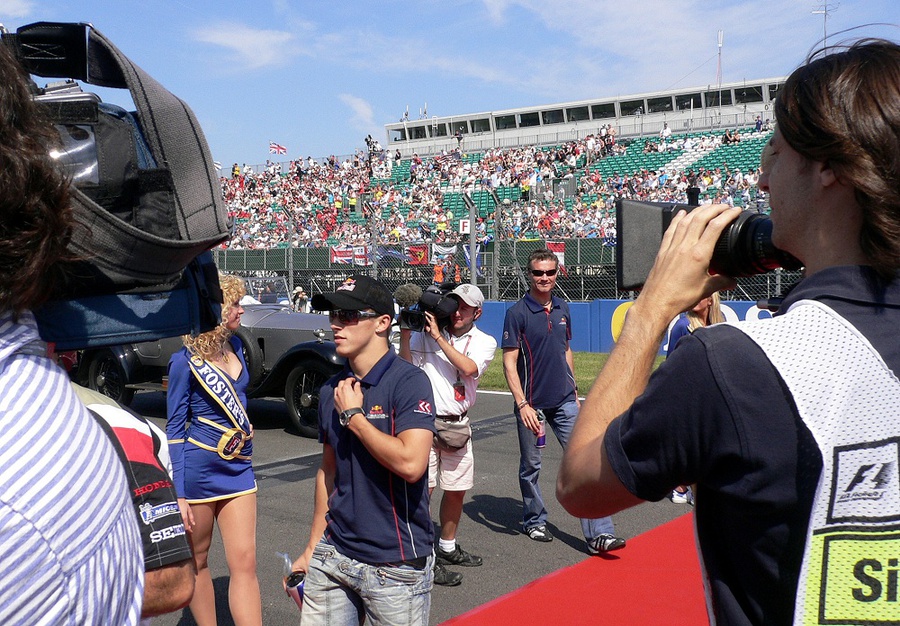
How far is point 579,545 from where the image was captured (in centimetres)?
586

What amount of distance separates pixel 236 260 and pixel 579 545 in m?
20.0

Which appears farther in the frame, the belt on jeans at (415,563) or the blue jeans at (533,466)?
the blue jeans at (533,466)

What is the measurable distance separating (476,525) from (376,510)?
3.45 m

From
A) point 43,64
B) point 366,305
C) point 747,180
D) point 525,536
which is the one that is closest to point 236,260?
point 747,180

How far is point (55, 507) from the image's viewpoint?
3.06 feet

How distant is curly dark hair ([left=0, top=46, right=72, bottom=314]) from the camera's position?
988mm

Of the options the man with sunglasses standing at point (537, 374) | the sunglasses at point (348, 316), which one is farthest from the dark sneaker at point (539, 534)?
the sunglasses at point (348, 316)

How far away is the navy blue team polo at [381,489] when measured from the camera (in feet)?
9.90

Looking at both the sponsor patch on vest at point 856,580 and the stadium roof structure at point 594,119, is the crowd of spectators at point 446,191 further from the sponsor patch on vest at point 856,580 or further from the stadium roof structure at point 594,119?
the sponsor patch on vest at point 856,580

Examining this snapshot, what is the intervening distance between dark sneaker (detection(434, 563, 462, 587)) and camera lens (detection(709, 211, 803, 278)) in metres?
4.10

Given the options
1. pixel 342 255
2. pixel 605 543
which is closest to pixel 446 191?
pixel 342 255

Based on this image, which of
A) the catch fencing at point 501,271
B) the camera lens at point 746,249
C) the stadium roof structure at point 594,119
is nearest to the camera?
the camera lens at point 746,249

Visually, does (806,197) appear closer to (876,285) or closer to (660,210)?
(876,285)

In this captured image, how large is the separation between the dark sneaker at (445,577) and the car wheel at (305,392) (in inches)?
182
